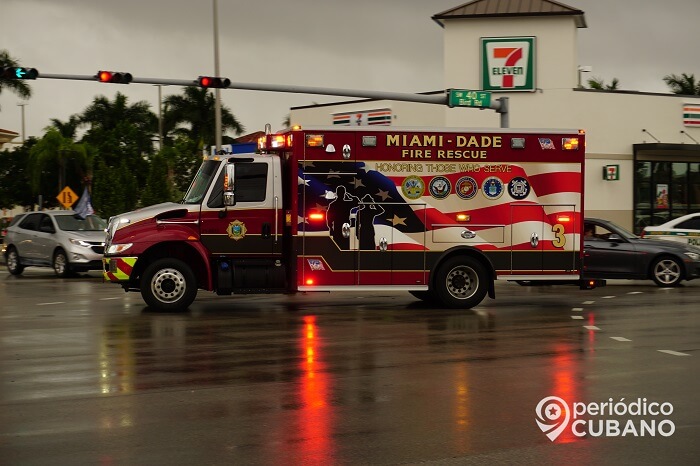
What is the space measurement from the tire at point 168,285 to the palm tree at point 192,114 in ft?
175

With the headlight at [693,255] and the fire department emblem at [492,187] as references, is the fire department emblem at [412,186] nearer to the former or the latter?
the fire department emblem at [492,187]

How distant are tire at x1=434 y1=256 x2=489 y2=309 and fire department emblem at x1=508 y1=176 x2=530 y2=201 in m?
1.31

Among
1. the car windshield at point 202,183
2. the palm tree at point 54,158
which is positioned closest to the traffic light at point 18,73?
the car windshield at point 202,183

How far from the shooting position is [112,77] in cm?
2555

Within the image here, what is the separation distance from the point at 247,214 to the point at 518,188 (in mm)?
4631

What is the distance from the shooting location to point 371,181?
634 inches

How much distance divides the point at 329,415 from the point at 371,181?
850cm

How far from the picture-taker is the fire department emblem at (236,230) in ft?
52.1

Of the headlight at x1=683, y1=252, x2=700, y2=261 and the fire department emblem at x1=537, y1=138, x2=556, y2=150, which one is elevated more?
the fire department emblem at x1=537, y1=138, x2=556, y2=150

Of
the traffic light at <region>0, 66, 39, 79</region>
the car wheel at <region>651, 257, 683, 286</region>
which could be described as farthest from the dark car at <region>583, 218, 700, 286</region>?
the traffic light at <region>0, 66, 39, 79</region>

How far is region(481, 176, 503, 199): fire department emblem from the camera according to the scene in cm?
1647

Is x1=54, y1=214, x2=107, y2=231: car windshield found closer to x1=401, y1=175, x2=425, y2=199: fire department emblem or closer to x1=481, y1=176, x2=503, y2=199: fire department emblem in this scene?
x1=401, y1=175, x2=425, y2=199: fire department emblem

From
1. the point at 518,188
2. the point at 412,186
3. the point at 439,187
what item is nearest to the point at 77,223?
the point at 412,186

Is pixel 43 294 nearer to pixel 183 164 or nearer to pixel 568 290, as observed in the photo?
pixel 568 290
